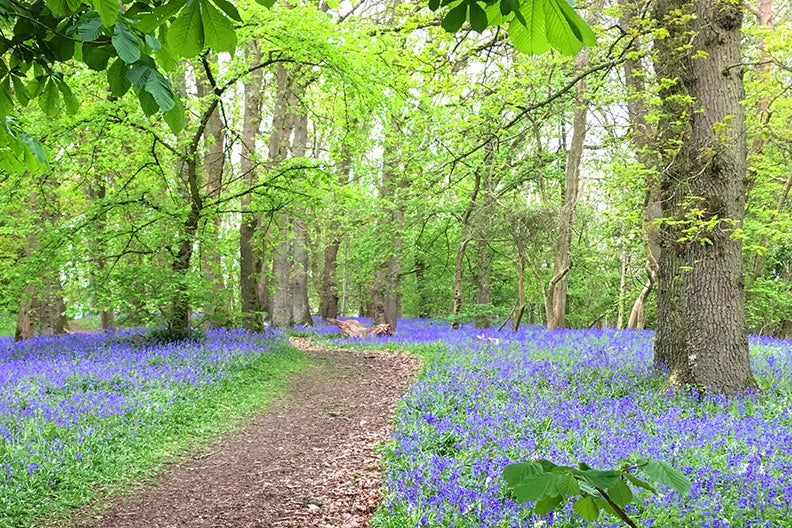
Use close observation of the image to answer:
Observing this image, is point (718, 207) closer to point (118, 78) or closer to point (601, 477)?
point (601, 477)

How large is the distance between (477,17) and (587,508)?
1394 mm

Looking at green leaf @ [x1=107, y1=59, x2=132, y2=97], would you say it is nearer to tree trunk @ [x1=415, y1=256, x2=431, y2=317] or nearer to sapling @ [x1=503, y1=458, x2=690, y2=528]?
sapling @ [x1=503, y1=458, x2=690, y2=528]

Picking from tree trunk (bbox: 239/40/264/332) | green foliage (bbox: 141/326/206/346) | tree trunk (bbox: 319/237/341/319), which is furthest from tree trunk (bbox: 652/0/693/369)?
tree trunk (bbox: 319/237/341/319)

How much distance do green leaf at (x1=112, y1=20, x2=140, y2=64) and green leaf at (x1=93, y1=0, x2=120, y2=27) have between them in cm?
8

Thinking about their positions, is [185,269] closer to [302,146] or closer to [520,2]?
[302,146]

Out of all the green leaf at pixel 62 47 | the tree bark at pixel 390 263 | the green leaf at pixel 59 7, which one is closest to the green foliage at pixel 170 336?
the tree bark at pixel 390 263

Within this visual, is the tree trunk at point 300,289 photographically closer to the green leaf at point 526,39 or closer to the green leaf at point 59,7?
the green leaf at point 59,7

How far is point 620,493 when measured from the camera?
134 cm

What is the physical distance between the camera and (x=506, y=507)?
4125 millimetres

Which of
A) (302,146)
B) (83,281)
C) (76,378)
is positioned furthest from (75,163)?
(302,146)

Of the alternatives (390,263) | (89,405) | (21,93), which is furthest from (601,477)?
(390,263)

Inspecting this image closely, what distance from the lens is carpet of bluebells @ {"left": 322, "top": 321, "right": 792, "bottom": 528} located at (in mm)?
3936

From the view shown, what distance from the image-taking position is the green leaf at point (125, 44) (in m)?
1.43

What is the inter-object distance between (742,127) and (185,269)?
10364mm
